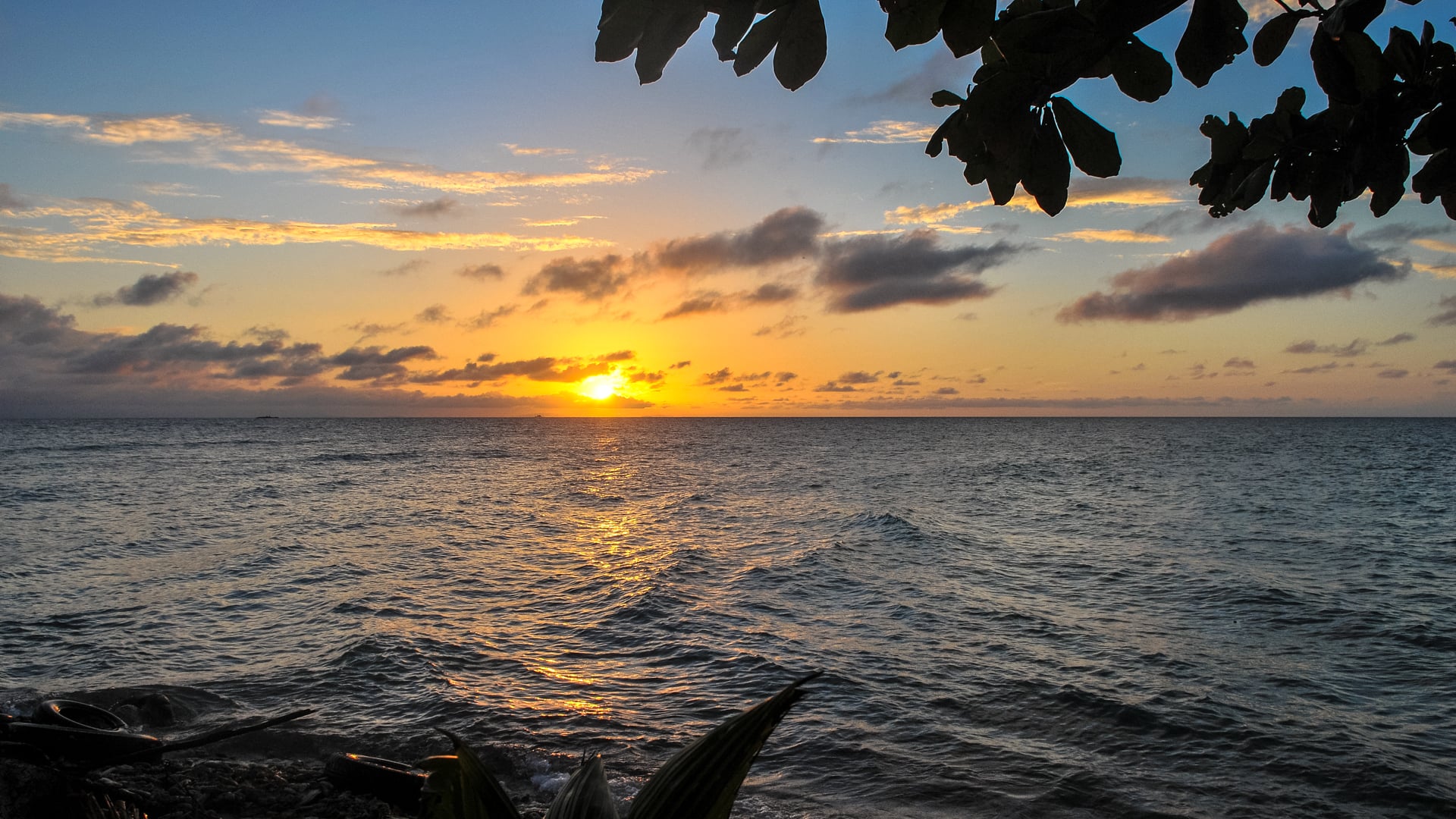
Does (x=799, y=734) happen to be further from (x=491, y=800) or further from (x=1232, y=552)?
(x=1232, y=552)

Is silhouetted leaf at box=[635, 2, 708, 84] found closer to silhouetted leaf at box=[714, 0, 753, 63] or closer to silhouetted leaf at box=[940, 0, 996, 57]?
silhouetted leaf at box=[714, 0, 753, 63]

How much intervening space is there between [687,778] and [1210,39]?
198 cm

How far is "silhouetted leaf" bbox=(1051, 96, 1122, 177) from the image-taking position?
69.6 inches

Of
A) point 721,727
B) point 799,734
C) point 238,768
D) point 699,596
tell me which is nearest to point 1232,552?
point 699,596

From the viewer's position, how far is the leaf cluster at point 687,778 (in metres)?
1.55

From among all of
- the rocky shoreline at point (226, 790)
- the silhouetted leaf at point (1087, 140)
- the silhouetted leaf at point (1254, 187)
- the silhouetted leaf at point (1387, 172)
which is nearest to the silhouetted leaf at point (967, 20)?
the silhouetted leaf at point (1087, 140)

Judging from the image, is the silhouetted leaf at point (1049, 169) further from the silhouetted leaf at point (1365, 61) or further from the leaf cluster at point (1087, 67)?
the silhouetted leaf at point (1365, 61)

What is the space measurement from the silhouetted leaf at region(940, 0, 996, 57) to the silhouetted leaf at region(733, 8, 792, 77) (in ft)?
1.16

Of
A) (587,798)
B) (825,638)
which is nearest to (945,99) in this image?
(587,798)

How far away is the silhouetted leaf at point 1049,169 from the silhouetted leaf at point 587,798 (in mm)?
1572

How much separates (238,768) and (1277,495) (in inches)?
1728

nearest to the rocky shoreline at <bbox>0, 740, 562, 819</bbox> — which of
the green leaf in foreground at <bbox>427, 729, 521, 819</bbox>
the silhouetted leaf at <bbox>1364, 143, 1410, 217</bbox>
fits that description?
the green leaf in foreground at <bbox>427, 729, 521, 819</bbox>

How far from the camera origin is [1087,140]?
1.78m

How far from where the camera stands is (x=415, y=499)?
37.1m
